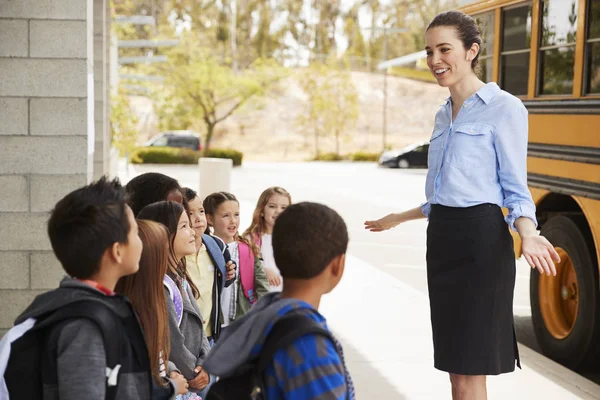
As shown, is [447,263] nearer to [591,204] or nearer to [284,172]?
[591,204]

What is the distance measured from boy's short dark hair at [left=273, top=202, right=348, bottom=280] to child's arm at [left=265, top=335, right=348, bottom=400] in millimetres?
185

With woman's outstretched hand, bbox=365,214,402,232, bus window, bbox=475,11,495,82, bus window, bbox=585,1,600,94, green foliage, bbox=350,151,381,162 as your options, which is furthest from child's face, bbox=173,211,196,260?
green foliage, bbox=350,151,381,162

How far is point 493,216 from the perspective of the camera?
3.64m

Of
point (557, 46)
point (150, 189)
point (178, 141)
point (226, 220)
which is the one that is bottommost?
point (178, 141)

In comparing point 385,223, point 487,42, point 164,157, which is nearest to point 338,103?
point 164,157

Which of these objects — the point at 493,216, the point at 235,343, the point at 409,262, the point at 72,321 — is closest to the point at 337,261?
the point at 235,343

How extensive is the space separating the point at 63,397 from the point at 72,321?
17cm

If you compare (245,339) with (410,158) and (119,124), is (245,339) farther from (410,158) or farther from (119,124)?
(410,158)

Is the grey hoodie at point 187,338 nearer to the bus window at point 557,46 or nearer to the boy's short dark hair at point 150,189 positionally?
the boy's short dark hair at point 150,189

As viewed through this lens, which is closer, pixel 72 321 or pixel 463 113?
pixel 72 321

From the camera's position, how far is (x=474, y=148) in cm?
361

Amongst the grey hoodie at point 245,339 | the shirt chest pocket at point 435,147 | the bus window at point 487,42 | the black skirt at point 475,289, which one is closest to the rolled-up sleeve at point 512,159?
the black skirt at point 475,289

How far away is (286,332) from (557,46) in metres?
5.08

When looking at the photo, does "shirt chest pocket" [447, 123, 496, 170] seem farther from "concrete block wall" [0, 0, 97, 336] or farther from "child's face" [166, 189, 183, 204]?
"concrete block wall" [0, 0, 97, 336]
